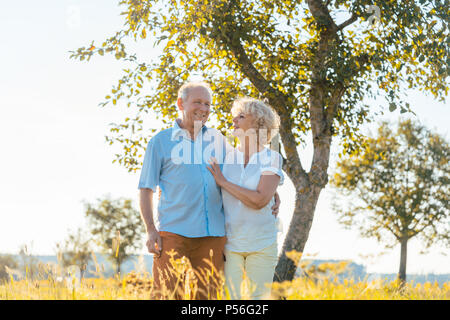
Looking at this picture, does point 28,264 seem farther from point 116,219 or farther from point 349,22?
point 116,219

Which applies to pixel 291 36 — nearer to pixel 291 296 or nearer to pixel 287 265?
pixel 287 265

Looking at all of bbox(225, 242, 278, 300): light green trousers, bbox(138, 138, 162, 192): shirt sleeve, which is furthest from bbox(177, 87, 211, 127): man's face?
bbox(225, 242, 278, 300): light green trousers

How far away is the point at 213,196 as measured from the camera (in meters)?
5.38

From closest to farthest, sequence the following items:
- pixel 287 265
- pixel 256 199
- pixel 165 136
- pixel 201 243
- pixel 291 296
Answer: pixel 291 296, pixel 256 199, pixel 201 243, pixel 165 136, pixel 287 265

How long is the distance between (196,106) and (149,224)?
140 centimetres

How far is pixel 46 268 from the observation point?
557 centimetres

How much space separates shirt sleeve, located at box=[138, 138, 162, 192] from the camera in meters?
5.39

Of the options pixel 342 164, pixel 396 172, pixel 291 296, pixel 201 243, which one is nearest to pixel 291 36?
pixel 201 243

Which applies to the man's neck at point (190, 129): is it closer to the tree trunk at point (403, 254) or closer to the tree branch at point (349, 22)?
the tree branch at point (349, 22)

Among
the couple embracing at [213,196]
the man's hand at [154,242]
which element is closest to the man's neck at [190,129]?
the couple embracing at [213,196]

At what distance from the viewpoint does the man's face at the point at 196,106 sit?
5566 mm

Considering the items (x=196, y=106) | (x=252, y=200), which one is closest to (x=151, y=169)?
(x=196, y=106)

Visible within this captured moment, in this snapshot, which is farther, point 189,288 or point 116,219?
point 116,219
